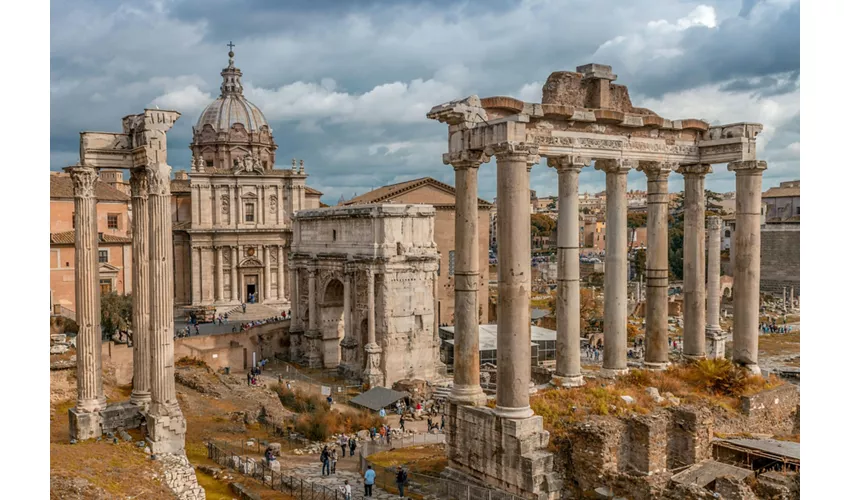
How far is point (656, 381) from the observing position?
17.0 metres

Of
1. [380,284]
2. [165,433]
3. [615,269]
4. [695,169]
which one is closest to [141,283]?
[165,433]

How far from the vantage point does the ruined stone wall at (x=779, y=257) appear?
67188 millimetres

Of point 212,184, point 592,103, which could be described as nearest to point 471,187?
point 592,103

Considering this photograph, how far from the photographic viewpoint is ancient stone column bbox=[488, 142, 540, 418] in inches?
550

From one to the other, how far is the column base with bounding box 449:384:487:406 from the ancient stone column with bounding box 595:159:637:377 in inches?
150

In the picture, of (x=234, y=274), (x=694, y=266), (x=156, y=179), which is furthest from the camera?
(x=234, y=274)

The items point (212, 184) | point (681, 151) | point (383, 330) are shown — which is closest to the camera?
point (681, 151)

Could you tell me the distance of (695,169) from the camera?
1842 cm

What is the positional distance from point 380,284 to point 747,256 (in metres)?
19.4

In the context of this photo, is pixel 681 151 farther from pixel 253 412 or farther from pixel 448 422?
pixel 253 412

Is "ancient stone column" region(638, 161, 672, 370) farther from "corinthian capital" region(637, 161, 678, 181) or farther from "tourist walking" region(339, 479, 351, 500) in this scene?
"tourist walking" region(339, 479, 351, 500)

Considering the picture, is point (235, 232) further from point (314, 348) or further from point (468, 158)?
point (468, 158)

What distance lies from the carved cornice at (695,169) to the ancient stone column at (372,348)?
17.9 meters

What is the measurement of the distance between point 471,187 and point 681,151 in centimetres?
592
